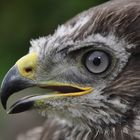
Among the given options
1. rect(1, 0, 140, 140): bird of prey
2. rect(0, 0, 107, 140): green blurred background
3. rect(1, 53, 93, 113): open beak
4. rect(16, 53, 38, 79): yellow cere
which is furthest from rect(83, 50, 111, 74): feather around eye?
rect(0, 0, 107, 140): green blurred background

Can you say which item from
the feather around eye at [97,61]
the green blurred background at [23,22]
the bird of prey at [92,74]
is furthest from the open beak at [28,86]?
the green blurred background at [23,22]

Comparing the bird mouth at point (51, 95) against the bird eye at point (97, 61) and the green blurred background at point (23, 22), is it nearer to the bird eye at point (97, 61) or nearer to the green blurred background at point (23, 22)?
the bird eye at point (97, 61)

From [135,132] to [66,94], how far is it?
50cm

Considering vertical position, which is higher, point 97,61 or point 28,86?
point 97,61

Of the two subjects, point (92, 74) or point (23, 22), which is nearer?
point (92, 74)

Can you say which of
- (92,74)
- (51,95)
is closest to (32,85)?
(51,95)

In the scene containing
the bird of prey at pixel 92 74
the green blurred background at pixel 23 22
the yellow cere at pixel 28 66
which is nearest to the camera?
the bird of prey at pixel 92 74

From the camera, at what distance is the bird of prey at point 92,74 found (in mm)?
4652

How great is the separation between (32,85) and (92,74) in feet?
1.29

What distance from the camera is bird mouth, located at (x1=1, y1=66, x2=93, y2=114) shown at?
4747 millimetres

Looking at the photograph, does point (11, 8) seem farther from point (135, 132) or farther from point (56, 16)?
point (135, 132)

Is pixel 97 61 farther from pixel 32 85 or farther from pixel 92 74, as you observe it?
pixel 32 85

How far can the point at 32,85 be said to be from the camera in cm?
479

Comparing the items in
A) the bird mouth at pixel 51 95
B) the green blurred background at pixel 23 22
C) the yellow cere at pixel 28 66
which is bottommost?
the bird mouth at pixel 51 95
